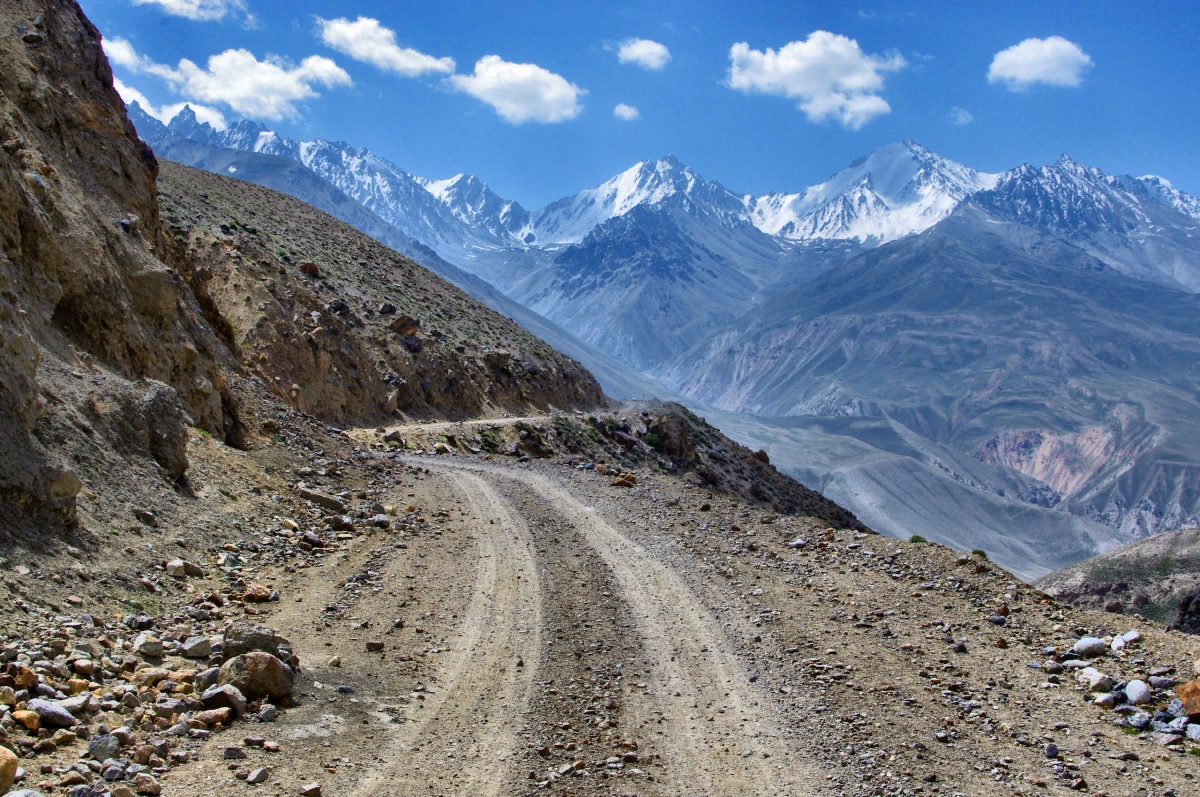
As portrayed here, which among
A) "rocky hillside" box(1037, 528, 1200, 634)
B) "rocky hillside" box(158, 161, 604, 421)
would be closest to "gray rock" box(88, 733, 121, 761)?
"rocky hillside" box(158, 161, 604, 421)

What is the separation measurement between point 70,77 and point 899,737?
18.3m

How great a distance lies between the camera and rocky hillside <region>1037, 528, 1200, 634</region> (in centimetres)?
5228

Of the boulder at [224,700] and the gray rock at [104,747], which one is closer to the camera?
the gray rock at [104,747]

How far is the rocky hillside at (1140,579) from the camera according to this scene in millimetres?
52281

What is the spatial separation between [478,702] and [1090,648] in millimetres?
6721

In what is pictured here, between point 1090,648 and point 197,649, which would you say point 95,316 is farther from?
point 1090,648

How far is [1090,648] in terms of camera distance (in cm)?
949

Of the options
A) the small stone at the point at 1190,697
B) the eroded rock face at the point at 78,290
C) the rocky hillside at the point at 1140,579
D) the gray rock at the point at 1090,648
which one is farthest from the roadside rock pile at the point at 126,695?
the rocky hillside at the point at 1140,579

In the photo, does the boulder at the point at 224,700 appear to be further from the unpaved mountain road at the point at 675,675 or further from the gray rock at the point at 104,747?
the gray rock at the point at 104,747

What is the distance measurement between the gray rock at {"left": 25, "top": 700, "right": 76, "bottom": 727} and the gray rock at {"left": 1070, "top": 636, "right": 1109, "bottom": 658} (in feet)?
32.1

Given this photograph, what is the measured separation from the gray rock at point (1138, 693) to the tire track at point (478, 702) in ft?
19.6

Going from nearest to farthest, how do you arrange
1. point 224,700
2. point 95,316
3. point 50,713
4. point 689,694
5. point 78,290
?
point 50,713, point 224,700, point 689,694, point 78,290, point 95,316

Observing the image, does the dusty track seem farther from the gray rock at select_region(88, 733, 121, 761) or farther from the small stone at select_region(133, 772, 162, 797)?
the gray rock at select_region(88, 733, 121, 761)

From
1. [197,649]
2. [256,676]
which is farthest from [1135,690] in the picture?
[197,649]
